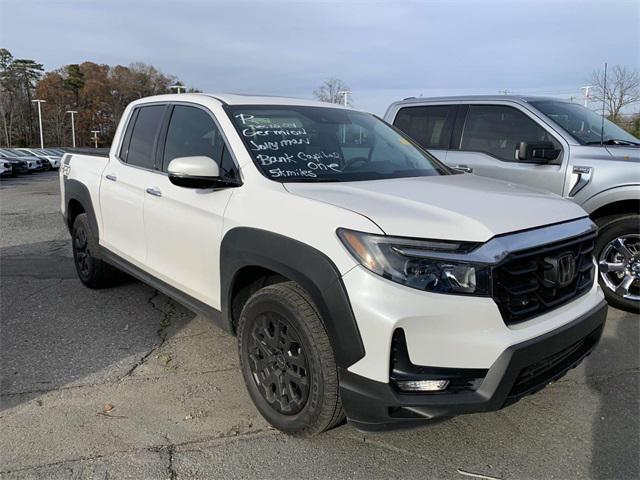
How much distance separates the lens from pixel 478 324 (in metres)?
2.20

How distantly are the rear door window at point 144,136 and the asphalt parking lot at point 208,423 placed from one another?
4.57 feet

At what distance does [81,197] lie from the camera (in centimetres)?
500

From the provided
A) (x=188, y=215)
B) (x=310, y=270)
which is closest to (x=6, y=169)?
(x=188, y=215)

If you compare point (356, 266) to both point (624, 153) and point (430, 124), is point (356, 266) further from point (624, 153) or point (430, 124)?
point (430, 124)

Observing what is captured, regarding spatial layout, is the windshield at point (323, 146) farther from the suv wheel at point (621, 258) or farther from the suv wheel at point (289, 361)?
the suv wheel at point (621, 258)

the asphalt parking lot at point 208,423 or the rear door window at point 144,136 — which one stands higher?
the rear door window at point 144,136

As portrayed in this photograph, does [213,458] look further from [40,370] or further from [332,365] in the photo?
[40,370]

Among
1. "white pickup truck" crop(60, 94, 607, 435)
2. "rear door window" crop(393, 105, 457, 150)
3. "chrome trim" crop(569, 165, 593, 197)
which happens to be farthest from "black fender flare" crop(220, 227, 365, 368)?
"rear door window" crop(393, 105, 457, 150)

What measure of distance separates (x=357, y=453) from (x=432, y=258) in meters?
1.15

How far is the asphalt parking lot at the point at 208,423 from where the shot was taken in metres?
2.55

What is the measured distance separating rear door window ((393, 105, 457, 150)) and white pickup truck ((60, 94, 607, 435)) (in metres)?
2.29

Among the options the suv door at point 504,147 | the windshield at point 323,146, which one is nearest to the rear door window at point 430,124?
the suv door at point 504,147

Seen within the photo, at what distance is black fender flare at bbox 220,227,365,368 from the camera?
88.9 inches

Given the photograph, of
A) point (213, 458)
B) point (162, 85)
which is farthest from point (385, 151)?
point (162, 85)
